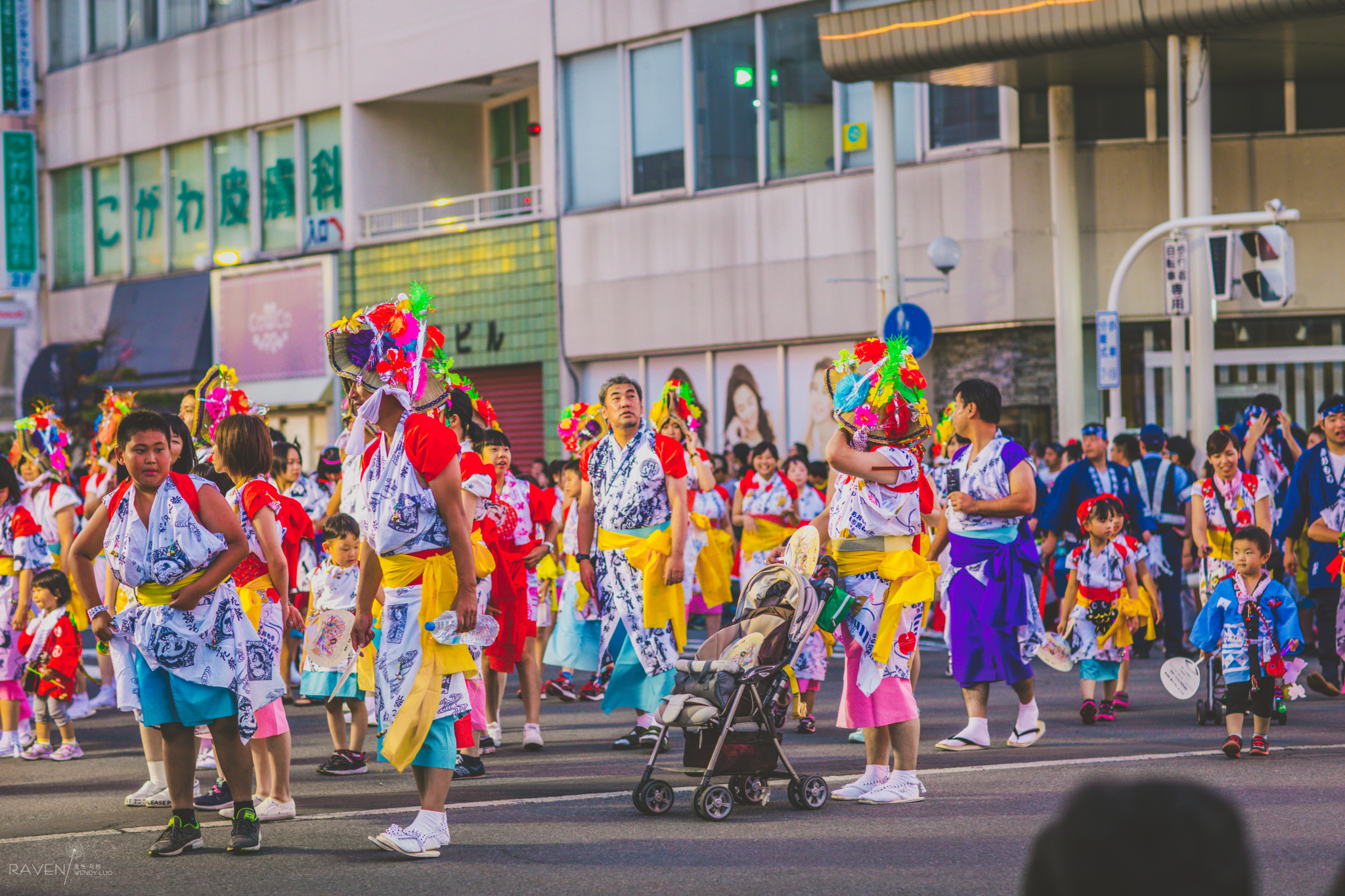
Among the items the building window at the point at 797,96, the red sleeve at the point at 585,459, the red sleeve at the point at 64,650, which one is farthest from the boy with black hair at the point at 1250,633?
the building window at the point at 797,96

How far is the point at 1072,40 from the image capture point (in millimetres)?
17969

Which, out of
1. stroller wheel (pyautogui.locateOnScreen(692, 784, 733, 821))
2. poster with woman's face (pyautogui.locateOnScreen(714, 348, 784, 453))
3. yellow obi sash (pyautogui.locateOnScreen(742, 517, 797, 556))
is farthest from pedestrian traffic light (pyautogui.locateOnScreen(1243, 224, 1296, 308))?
stroller wheel (pyautogui.locateOnScreen(692, 784, 733, 821))

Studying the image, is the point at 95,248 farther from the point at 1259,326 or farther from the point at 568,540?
the point at 568,540

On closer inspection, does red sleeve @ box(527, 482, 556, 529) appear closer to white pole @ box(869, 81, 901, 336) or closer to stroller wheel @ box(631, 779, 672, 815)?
stroller wheel @ box(631, 779, 672, 815)

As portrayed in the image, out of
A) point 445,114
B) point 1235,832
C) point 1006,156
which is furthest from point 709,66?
point 1235,832

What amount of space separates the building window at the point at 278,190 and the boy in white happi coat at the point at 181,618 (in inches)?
972

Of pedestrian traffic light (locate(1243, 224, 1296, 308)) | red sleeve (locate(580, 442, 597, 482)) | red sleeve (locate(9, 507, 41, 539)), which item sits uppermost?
pedestrian traffic light (locate(1243, 224, 1296, 308))

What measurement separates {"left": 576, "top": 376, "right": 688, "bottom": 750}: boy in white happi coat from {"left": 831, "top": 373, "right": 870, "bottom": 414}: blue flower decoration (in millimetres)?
1692

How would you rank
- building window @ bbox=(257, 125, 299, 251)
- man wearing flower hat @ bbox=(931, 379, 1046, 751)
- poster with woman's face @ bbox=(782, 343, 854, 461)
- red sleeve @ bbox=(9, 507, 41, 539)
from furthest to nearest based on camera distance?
building window @ bbox=(257, 125, 299, 251) < poster with woman's face @ bbox=(782, 343, 854, 461) < red sleeve @ bbox=(9, 507, 41, 539) < man wearing flower hat @ bbox=(931, 379, 1046, 751)

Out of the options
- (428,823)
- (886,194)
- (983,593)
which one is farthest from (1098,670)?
(886,194)

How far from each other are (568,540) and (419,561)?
521cm

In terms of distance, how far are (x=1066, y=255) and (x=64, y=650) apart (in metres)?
14.8

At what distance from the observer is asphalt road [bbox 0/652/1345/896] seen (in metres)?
5.79

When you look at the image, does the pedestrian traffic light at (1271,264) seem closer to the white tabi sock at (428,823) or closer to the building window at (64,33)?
the white tabi sock at (428,823)
